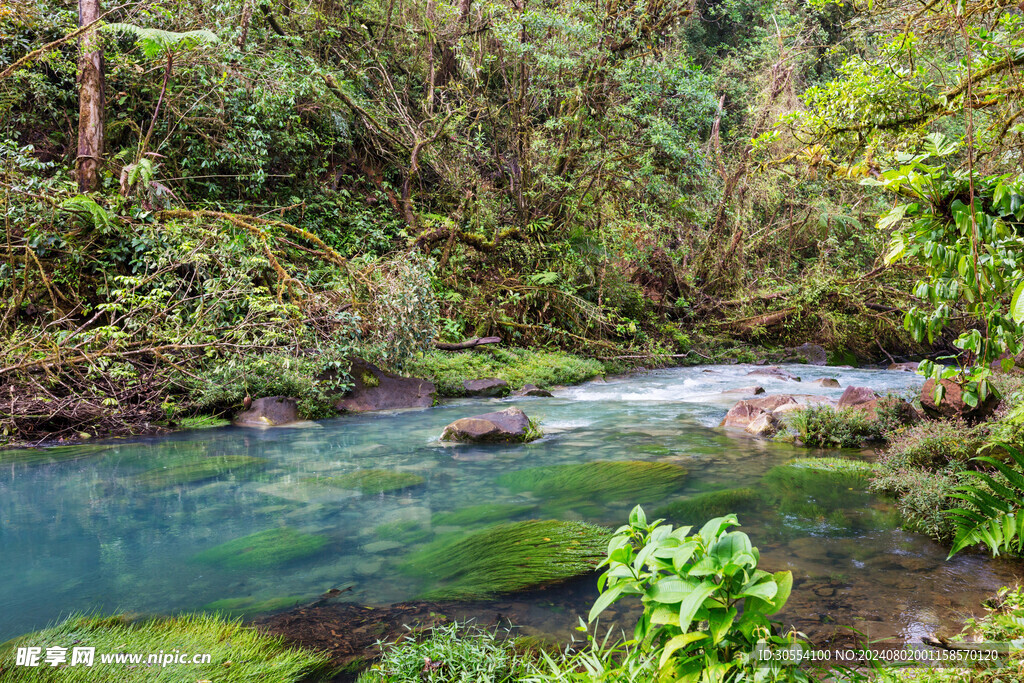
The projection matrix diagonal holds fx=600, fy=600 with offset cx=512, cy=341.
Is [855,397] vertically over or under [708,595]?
under

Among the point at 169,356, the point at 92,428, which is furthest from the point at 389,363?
the point at 92,428

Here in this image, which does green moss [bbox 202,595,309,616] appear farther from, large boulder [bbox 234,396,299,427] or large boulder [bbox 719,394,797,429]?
large boulder [bbox 719,394,797,429]

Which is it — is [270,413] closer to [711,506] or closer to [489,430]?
[489,430]

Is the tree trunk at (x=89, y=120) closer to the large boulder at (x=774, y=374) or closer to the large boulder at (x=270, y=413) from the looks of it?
the large boulder at (x=270, y=413)

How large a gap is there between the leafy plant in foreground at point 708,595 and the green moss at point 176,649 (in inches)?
65.6

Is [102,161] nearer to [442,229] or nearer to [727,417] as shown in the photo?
[442,229]

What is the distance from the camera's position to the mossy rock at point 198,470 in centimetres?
562

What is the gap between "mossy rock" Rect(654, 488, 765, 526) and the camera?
448cm

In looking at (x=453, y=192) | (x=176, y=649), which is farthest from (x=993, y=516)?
(x=453, y=192)

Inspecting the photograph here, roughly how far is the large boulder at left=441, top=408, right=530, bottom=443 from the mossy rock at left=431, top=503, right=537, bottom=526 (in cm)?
222

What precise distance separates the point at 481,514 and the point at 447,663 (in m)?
2.31

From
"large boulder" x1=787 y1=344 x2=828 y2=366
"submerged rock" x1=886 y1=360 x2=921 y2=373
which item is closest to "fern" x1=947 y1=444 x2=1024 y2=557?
"submerged rock" x1=886 y1=360 x2=921 y2=373

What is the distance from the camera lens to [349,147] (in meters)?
14.4

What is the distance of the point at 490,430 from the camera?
7.16m
